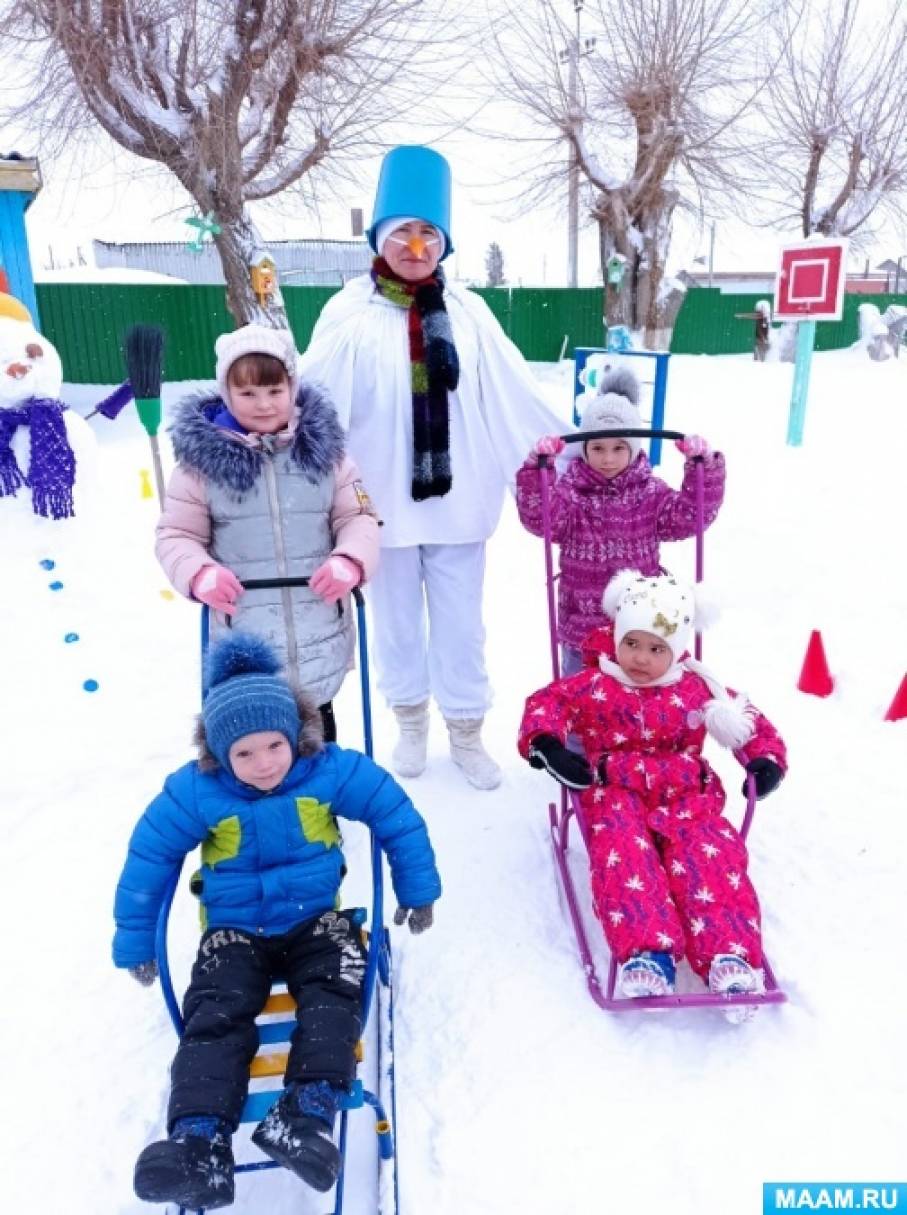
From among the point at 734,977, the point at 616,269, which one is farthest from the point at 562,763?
the point at 616,269

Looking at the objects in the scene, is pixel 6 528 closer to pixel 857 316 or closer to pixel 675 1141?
pixel 675 1141

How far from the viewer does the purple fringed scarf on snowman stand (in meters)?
Answer: 4.23

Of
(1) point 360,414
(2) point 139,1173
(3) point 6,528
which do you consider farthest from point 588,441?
(3) point 6,528

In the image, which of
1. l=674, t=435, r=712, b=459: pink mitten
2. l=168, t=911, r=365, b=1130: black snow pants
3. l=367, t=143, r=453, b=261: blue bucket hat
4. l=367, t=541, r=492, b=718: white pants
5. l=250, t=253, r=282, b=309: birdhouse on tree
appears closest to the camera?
l=168, t=911, r=365, b=1130: black snow pants

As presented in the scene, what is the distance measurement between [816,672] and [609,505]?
5.50 ft

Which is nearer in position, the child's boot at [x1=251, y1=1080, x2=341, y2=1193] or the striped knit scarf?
the child's boot at [x1=251, y1=1080, x2=341, y2=1193]

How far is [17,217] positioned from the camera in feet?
28.7

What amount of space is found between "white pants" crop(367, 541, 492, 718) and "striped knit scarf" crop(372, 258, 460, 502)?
336 millimetres

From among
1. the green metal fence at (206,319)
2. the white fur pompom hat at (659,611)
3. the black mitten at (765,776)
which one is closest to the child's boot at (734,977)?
the black mitten at (765,776)

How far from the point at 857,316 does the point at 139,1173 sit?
86.8ft

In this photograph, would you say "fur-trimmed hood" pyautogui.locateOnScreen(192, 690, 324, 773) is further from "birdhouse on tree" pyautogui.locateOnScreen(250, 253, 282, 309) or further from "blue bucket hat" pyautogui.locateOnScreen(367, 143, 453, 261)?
"birdhouse on tree" pyautogui.locateOnScreen(250, 253, 282, 309)

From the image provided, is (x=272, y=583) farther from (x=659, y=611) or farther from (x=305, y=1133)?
(x=305, y=1133)

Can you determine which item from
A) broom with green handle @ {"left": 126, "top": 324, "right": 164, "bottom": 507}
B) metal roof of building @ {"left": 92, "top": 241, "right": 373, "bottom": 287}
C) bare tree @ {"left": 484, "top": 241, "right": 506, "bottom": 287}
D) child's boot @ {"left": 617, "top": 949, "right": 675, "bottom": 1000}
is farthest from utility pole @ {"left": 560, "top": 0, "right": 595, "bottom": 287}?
bare tree @ {"left": 484, "top": 241, "right": 506, "bottom": 287}

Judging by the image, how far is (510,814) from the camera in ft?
10.7
